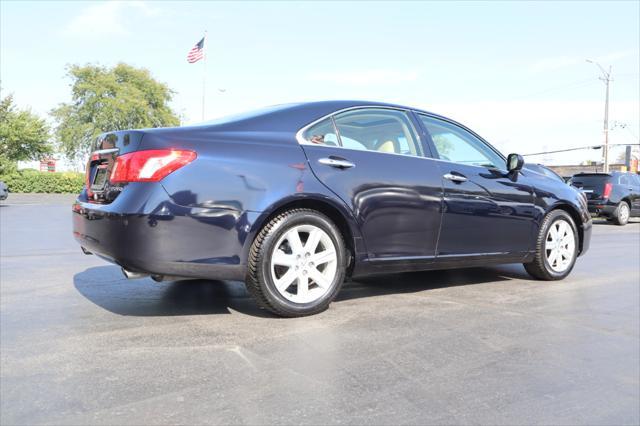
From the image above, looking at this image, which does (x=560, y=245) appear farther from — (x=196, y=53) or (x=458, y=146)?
(x=196, y=53)

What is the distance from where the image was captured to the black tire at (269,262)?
11.7ft

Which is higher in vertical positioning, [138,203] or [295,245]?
[138,203]

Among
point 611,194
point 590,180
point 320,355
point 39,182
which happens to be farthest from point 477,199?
point 39,182

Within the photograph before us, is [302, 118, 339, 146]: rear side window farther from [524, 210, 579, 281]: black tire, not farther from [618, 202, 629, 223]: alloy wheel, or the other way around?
[618, 202, 629, 223]: alloy wheel

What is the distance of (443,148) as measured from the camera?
15.4ft

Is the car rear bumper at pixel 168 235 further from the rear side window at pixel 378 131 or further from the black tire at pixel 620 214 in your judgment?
the black tire at pixel 620 214

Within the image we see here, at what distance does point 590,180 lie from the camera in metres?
17.1

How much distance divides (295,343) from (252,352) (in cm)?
29

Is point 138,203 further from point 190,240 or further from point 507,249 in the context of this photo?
point 507,249

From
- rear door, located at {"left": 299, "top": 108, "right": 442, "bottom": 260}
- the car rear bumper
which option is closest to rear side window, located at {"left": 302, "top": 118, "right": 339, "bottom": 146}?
rear door, located at {"left": 299, "top": 108, "right": 442, "bottom": 260}

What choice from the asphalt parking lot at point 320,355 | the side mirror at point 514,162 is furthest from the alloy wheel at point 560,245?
the side mirror at point 514,162

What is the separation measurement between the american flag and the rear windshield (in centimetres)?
2314

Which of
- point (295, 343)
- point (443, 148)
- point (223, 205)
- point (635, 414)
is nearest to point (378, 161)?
point (443, 148)

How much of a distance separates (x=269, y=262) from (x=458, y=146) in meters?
2.25
